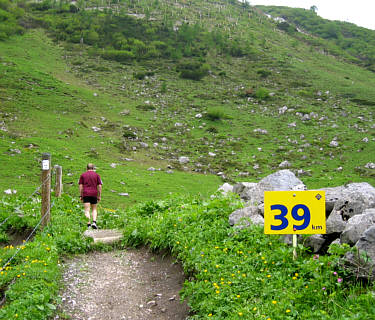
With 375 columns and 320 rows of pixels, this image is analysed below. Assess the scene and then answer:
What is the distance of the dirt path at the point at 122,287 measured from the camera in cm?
648

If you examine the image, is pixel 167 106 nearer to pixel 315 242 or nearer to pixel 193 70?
pixel 193 70

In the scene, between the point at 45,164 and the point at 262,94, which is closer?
the point at 45,164

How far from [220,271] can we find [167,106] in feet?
110

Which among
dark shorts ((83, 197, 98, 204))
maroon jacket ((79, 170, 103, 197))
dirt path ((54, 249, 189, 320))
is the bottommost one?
dirt path ((54, 249, 189, 320))

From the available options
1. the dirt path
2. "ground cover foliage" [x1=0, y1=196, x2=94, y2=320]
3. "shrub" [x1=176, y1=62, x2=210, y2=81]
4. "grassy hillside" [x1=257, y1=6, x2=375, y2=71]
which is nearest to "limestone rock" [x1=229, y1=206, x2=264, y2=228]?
the dirt path

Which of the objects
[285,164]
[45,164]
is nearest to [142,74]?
[285,164]

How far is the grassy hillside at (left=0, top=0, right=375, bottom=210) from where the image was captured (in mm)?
23547

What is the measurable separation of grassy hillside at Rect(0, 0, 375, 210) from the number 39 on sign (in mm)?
12281

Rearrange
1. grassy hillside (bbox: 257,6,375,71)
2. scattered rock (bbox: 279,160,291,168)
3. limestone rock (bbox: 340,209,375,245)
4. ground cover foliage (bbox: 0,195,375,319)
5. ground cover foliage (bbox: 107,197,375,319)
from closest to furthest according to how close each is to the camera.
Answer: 1. ground cover foliage (bbox: 107,197,375,319)
2. ground cover foliage (bbox: 0,195,375,319)
3. limestone rock (bbox: 340,209,375,245)
4. scattered rock (bbox: 279,160,291,168)
5. grassy hillside (bbox: 257,6,375,71)

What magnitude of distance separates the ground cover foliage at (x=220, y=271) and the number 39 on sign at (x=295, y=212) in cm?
46

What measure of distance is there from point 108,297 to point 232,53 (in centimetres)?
6068

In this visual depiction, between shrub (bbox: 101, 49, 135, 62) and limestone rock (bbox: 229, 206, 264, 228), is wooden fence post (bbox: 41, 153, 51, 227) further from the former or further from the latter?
shrub (bbox: 101, 49, 135, 62)

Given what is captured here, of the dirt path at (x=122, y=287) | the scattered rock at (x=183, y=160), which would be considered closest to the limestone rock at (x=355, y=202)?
the dirt path at (x=122, y=287)

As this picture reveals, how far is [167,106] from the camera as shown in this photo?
1532 inches
